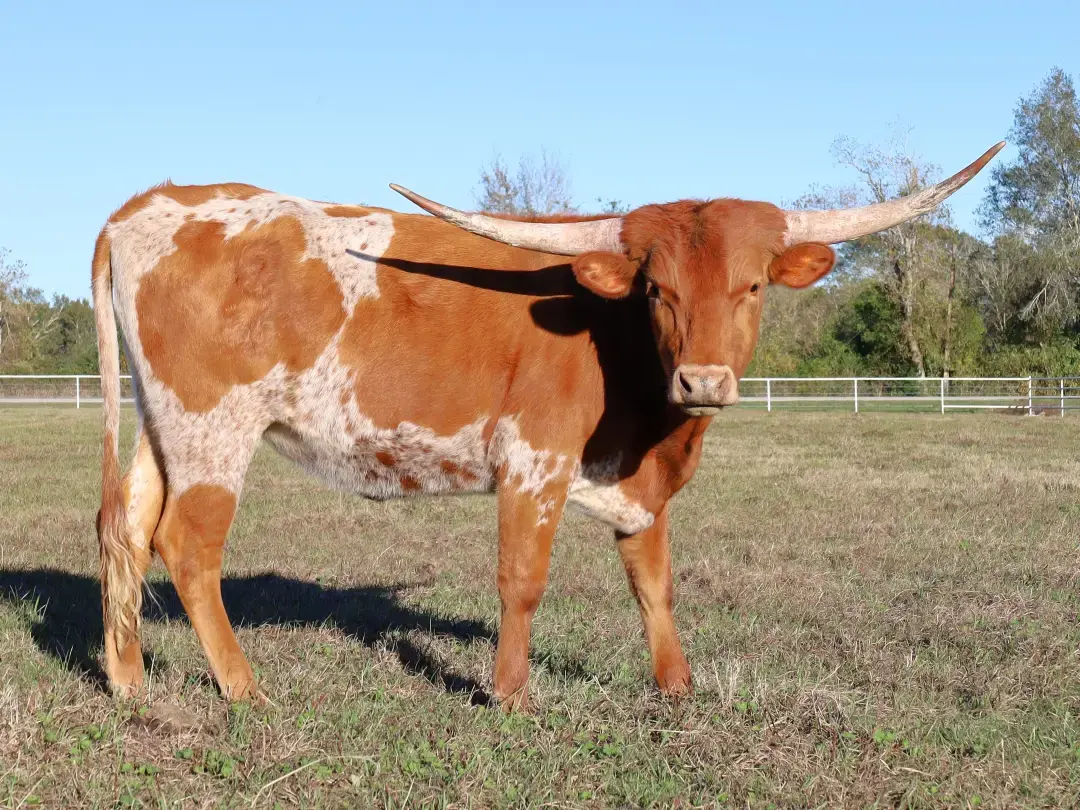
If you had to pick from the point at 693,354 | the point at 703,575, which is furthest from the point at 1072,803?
the point at 703,575

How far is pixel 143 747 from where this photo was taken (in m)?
3.86

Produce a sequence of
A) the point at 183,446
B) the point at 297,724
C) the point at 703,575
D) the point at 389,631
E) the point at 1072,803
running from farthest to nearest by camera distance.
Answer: the point at 703,575, the point at 389,631, the point at 183,446, the point at 297,724, the point at 1072,803

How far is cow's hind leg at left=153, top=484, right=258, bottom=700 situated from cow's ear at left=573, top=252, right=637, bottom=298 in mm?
1952

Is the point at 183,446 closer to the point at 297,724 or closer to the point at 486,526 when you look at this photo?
the point at 297,724

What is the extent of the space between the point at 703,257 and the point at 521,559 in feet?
4.92

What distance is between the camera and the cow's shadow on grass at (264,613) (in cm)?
526

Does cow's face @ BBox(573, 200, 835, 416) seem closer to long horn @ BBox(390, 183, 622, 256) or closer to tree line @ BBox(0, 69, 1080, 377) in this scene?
long horn @ BBox(390, 183, 622, 256)

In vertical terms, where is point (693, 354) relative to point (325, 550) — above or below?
above

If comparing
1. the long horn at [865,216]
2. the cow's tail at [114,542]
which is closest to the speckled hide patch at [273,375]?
the cow's tail at [114,542]

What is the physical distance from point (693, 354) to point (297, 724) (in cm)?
212

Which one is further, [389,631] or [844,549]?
[844,549]

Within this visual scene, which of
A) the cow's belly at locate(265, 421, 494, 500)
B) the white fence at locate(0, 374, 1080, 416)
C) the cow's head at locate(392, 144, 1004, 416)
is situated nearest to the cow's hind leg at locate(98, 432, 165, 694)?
the cow's belly at locate(265, 421, 494, 500)

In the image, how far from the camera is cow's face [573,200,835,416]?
423 centimetres

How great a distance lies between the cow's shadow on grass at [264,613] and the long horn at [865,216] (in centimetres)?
251
